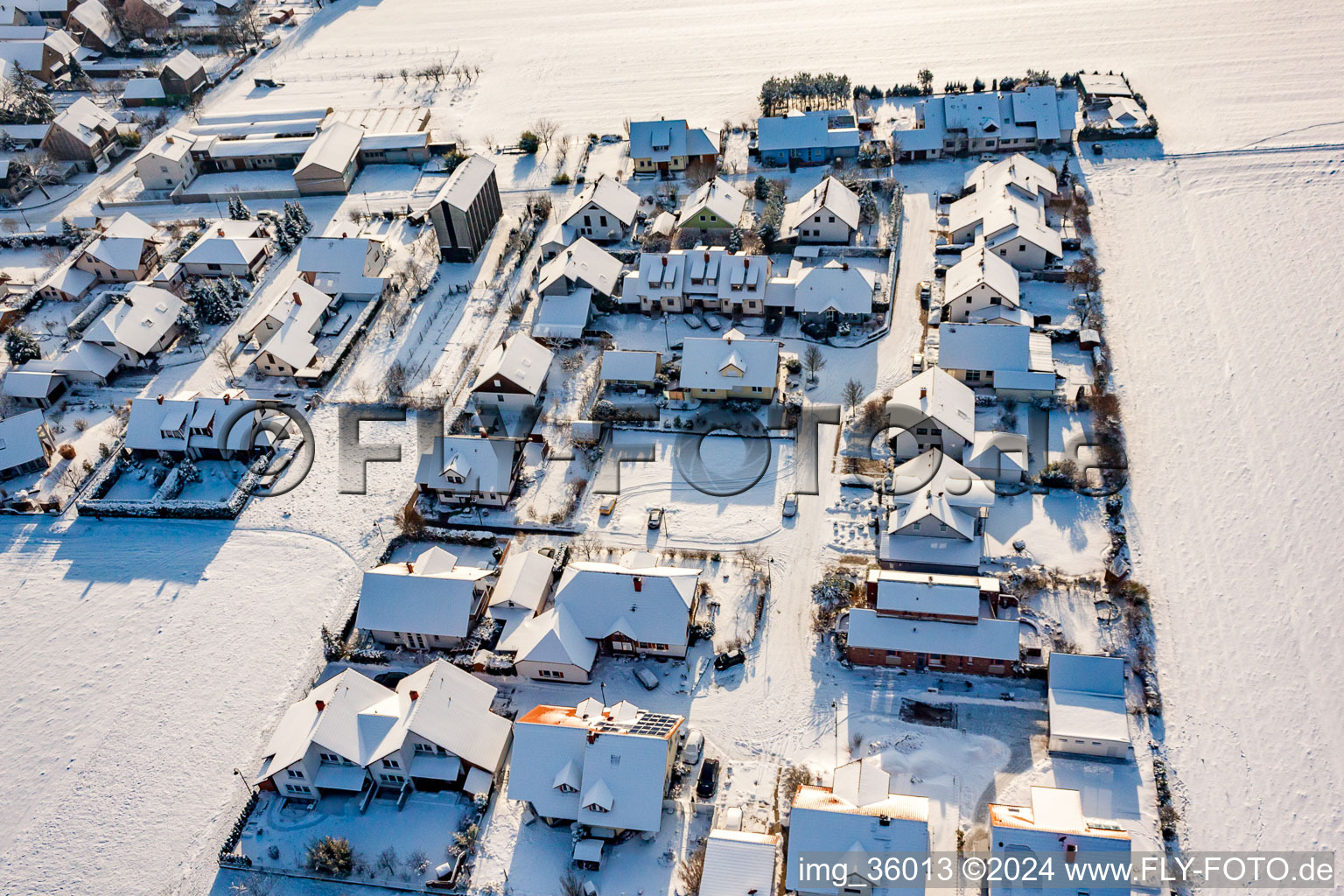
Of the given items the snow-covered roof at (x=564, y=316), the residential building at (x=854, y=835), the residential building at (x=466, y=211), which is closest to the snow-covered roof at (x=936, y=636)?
the residential building at (x=854, y=835)

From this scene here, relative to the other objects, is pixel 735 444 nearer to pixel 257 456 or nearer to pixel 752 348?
pixel 752 348

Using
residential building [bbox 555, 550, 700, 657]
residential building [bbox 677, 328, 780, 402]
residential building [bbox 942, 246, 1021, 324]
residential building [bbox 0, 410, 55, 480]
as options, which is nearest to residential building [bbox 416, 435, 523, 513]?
residential building [bbox 555, 550, 700, 657]

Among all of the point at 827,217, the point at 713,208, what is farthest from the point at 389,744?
the point at 827,217

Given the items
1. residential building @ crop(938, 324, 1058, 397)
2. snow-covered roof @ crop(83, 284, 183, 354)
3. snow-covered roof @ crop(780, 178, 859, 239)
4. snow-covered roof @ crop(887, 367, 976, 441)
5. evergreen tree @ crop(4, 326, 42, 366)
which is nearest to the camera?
snow-covered roof @ crop(887, 367, 976, 441)

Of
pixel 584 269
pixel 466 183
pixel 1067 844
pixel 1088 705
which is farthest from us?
pixel 466 183

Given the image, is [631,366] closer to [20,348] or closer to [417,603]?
[417,603]

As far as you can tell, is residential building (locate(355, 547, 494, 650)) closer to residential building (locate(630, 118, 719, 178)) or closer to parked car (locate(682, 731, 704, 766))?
parked car (locate(682, 731, 704, 766))
